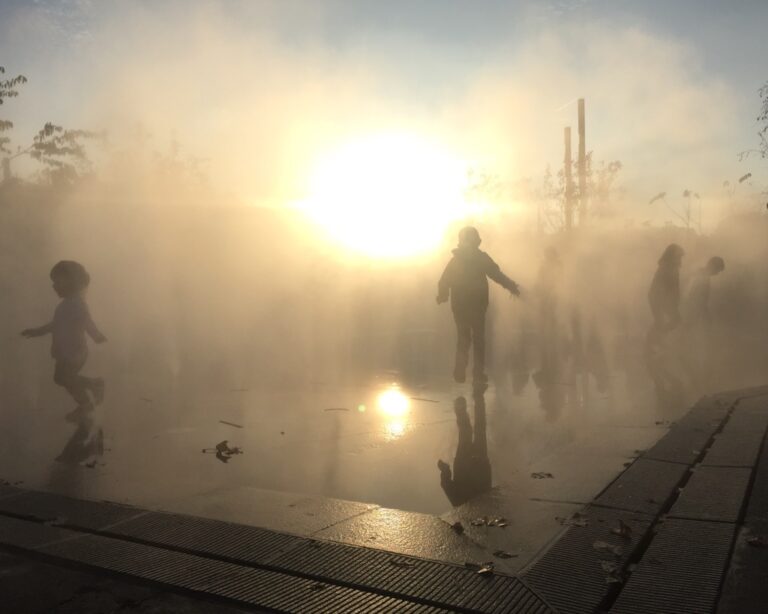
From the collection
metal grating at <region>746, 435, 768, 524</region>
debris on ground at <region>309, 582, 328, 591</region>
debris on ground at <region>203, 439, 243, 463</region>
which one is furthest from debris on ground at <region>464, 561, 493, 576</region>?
debris on ground at <region>203, 439, 243, 463</region>

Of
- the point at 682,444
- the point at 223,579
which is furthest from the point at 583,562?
the point at 682,444

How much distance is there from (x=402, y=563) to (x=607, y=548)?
994 mm

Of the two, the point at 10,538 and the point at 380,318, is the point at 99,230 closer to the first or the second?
the point at 380,318

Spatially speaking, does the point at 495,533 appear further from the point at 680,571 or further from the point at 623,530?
the point at 680,571

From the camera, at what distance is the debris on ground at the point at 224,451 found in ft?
20.9

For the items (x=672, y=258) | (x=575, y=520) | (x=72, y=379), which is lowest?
(x=575, y=520)

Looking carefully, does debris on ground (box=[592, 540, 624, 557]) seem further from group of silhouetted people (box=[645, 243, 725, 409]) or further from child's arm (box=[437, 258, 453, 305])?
group of silhouetted people (box=[645, 243, 725, 409])

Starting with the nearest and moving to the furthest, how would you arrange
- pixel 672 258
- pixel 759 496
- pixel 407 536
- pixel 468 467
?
1. pixel 407 536
2. pixel 759 496
3. pixel 468 467
4. pixel 672 258

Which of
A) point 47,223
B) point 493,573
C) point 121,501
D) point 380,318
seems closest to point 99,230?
point 47,223

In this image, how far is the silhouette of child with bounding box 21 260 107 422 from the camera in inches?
345

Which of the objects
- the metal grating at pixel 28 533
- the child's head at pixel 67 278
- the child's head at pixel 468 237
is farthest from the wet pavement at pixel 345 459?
the child's head at pixel 468 237

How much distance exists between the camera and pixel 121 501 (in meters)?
4.99

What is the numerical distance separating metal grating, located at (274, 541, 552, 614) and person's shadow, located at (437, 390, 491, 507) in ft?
3.76

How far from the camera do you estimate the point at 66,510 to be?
4730 mm
